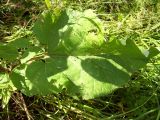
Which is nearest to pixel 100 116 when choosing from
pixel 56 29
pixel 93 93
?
pixel 93 93

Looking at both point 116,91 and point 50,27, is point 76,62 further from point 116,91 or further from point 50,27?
point 116,91

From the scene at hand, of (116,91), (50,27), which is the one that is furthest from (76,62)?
(116,91)

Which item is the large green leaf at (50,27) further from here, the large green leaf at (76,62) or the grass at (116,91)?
the grass at (116,91)

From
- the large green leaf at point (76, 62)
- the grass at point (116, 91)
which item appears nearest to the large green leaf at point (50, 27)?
the large green leaf at point (76, 62)

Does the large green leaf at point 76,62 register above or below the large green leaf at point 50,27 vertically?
below

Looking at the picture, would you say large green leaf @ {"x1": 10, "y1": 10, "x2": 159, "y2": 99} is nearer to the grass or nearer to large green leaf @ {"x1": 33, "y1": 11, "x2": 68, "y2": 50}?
large green leaf @ {"x1": 33, "y1": 11, "x2": 68, "y2": 50}

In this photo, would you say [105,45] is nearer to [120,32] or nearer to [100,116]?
[100,116]

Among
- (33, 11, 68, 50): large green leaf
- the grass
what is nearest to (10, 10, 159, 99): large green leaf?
(33, 11, 68, 50): large green leaf

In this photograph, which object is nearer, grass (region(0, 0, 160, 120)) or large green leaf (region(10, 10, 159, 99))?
large green leaf (region(10, 10, 159, 99))
